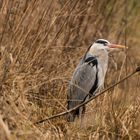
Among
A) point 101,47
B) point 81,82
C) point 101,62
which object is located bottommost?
point 81,82

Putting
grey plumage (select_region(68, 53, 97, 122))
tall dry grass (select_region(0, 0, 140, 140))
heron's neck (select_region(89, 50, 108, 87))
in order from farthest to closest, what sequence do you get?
1. heron's neck (select_region(89, 50, 108, 87))
2. grey plumage (select_region(68, 53, 97, 122))
3. tall dry grass (select_region(0, 0, 140, 140))

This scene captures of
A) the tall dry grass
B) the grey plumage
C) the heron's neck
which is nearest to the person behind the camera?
the tall dry grass

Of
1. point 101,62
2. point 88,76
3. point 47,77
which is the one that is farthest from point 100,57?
point 47,77

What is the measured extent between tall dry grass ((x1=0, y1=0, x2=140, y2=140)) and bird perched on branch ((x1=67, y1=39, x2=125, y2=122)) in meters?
0.09

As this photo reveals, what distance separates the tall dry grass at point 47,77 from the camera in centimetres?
350

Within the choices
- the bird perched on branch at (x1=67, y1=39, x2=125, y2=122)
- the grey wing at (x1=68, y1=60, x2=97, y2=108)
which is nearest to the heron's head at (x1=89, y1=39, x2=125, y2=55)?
the bird perched on branch at (x1=67, y1=39, x2=125, y2=122)

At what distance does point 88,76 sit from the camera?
4188 mm

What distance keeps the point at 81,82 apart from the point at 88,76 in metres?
0.08

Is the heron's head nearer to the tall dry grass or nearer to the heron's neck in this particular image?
the heron's neck

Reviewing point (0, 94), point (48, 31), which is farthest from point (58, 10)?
point (0, 94)

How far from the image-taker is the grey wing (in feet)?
13.1

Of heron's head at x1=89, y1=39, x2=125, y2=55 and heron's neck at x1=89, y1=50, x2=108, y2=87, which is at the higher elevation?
heron's head at x1=89, y1=39, x2=125, y2=55

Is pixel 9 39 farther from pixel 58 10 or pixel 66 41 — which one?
pixel 66 41

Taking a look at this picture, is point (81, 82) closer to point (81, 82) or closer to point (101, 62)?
point (81, 82)
